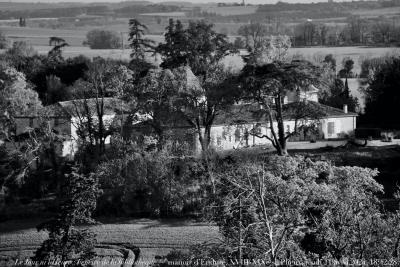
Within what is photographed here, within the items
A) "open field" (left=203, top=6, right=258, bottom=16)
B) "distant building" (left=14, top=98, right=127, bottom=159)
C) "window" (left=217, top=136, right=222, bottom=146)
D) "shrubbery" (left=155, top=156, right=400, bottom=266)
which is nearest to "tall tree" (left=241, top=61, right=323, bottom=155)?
"window" (left=217, top=136, right=222, bottom=146)

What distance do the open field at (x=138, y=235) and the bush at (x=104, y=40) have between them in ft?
257

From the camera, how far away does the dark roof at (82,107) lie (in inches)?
1479

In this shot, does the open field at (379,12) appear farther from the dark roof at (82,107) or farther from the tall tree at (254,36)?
the dark roof at (82,107)

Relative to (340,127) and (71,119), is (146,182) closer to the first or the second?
(71,119)

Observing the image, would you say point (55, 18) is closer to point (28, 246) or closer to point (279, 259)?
point (28, 246)

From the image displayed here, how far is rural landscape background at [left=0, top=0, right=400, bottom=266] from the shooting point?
59.8ft

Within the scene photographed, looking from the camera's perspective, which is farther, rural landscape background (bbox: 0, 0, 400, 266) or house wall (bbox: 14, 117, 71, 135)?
house wall (bbox: 14, 117, 71, 135)

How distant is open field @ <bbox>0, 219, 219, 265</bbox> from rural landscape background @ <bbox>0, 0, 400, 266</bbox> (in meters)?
0.09

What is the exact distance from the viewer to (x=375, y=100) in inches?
1927

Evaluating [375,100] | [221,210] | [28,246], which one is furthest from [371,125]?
[221,210]

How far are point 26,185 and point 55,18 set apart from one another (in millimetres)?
125412

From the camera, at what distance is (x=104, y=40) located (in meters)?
111

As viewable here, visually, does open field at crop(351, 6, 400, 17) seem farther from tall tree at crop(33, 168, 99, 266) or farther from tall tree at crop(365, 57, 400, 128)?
tall tree at crop(33, 168, 99, 266)

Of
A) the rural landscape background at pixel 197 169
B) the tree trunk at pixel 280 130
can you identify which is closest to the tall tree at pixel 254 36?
the rural landscape background at pixel 197 169
